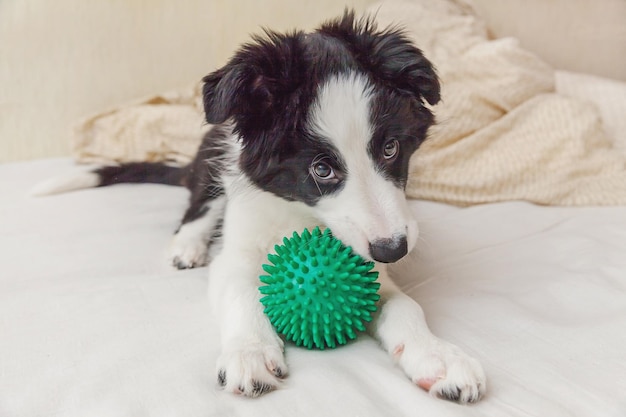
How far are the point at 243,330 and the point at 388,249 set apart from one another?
404 mm

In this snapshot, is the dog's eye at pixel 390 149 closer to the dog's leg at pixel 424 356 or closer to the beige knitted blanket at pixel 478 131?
the dog's leg at pixel 424 356

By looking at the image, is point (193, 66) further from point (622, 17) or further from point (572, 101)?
point (622, 17)

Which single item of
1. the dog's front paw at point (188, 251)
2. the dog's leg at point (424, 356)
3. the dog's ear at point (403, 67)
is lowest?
the dog's front paw at point (188, 251)

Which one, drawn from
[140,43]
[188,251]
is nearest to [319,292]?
[188,251]

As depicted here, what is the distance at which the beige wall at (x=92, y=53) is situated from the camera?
10.9 feet

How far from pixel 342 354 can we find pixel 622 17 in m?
3.41

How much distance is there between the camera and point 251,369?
Result: 1.29 metres

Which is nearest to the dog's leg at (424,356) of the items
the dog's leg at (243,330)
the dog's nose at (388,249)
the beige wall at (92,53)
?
the dog's nose at (388,249)

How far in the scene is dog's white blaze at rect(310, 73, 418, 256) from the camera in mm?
1501

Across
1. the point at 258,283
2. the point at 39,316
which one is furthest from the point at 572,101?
the point at 39,316

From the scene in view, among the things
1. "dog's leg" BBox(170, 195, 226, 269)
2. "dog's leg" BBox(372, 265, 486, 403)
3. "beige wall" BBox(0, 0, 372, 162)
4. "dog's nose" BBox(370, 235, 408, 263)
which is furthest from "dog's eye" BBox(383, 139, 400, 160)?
"beige wall" BBox(0, 0, 372, 162)

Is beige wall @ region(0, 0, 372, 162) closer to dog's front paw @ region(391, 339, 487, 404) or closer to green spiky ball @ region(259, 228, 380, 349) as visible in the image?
green spiky ball @ region(259, 228, 380, 349)

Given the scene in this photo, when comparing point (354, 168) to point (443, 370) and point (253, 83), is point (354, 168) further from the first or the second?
point (443, 370)

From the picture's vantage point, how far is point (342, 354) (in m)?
1.45
